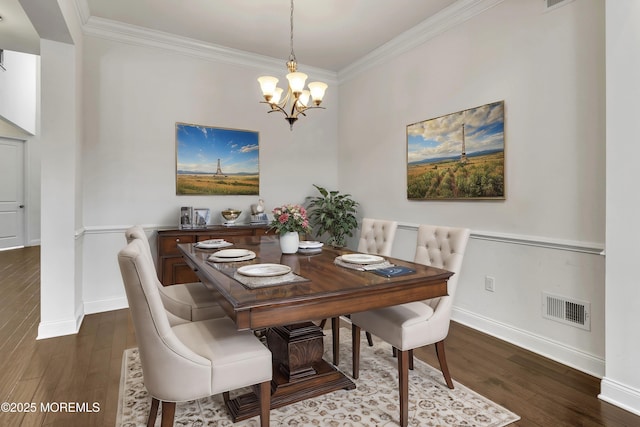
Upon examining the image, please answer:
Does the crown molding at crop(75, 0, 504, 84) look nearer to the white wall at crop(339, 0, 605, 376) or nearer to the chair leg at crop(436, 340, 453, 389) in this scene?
the white wall at crop(339, 0, 605, 376)

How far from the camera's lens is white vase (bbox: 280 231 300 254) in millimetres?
2449

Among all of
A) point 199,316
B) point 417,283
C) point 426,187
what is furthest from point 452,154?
point 199,316

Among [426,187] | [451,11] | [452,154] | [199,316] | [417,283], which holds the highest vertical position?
[451,11]

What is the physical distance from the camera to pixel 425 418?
186 centimetres

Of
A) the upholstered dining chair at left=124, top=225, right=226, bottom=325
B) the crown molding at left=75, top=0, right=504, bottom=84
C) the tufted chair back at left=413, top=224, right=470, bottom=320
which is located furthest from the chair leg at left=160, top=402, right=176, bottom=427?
the crown molding at left=75, top=0, right=504, bottom=84

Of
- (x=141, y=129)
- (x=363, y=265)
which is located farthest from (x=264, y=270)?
(x=141, y=129)

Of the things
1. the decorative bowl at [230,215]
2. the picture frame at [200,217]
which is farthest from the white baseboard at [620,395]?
the picture frame at [200,217]

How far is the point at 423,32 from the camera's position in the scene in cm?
368

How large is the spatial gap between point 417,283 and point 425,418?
76cm

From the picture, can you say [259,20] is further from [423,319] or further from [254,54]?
[423,319]

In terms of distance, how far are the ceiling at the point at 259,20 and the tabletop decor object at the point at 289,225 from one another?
2.09 m

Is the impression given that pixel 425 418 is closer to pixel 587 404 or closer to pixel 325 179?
pixel 587 404

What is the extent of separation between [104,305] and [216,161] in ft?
6.61

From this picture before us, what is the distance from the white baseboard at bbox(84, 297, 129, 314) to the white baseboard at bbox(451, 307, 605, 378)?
11.6 feet
